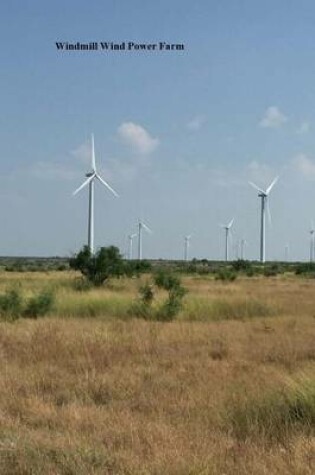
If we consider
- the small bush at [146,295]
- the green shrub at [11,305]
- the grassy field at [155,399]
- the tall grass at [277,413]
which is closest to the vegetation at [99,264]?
the small bush at [146,295]

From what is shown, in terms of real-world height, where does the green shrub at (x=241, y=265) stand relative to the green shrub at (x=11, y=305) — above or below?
above

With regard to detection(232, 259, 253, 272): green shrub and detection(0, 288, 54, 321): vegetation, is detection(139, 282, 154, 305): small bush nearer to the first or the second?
detection(0, 288, 54, 321): vegetation

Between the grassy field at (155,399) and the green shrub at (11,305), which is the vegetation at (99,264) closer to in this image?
the green shrub at (11,305)

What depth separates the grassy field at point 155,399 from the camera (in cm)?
737

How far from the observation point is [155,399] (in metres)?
11.2

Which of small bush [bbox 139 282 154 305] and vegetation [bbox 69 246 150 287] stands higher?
vegetation [bbox 69 246 150 287]

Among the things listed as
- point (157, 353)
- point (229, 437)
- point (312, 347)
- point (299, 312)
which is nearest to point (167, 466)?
point (229, 437)

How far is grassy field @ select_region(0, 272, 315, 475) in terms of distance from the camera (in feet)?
24.2

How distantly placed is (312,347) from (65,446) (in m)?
11.0

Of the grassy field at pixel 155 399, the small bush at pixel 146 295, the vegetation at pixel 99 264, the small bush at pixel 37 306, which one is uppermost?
the vegetation at pixel 99 264

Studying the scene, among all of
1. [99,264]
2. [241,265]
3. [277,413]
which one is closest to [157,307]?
[277,413]

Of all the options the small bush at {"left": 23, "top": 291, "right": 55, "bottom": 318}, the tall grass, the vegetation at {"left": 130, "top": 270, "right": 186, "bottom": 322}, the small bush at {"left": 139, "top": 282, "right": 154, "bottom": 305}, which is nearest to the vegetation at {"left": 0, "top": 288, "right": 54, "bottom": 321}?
the small bush at {"left": 23, "top": 291, "right": 55, "bottom": 318}

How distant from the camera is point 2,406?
10617mm

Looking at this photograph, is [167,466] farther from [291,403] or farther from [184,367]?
[184,367]
